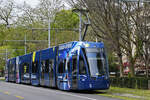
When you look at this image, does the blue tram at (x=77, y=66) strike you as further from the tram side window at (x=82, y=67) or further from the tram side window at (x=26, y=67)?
the tram side window at (x=26, y=67)

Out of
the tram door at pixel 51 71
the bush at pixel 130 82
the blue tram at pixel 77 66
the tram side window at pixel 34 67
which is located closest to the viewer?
the blue tram at pixel 77 66

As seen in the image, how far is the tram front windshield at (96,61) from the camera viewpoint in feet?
68.4

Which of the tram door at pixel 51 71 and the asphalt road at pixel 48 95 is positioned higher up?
the tram door at pixel 51 71

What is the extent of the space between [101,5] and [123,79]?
22.1ft

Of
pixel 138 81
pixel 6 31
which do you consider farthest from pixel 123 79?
pixel 6 31

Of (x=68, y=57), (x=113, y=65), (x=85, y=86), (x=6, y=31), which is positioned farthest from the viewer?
(x=113, y=65)

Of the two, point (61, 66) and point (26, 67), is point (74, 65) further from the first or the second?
point (26, 67)

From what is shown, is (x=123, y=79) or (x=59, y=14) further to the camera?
(x=59, y=14)

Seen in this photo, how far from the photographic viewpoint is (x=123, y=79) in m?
29.3

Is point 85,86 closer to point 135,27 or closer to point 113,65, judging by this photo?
point 135,27

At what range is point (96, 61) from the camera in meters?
21.0

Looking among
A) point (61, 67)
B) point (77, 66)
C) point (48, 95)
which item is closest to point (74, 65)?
point (77, 66)

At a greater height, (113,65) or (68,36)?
(68,36)

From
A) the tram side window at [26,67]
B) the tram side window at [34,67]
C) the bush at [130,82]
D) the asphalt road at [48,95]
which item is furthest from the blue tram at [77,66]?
the bush at [130,82]
